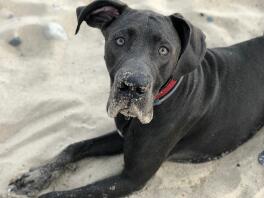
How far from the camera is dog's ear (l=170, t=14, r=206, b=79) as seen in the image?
13.7ft

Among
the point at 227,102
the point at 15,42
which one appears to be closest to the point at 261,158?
the point at 227,102

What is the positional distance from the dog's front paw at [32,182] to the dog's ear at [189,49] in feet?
4.53

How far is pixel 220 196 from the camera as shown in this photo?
475 cm

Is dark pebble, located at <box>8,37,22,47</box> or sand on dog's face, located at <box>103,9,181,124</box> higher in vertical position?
sand on dog's face, located at <box>103,9,181,124</box>

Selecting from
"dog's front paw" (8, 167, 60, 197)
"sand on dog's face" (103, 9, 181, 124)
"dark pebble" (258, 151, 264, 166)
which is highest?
"sand on dog's face" (103, 9, 181, 124)

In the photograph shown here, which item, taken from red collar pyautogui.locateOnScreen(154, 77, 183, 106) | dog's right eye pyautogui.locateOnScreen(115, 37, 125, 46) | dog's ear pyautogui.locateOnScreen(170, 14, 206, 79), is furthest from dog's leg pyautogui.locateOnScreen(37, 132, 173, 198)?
dog's right eye pyautogui.locateOnScreen(115, 37, 125, 46)

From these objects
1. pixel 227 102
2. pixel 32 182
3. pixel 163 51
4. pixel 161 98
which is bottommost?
pixel 32 182

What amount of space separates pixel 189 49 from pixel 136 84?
54 centimetres

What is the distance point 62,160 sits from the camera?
491 centimetres

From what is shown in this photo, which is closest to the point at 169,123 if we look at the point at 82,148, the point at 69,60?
the point at 82,148

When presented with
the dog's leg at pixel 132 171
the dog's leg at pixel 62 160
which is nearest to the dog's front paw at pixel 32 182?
the dog's leg at pixel 62 160

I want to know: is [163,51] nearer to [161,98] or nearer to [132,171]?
[161,98]

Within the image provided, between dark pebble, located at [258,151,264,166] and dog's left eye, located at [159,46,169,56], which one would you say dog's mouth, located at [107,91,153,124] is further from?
dark pebble, located at [258,151,264,166]

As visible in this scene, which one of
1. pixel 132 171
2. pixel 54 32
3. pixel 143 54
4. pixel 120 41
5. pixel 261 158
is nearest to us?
pixel 143 54
